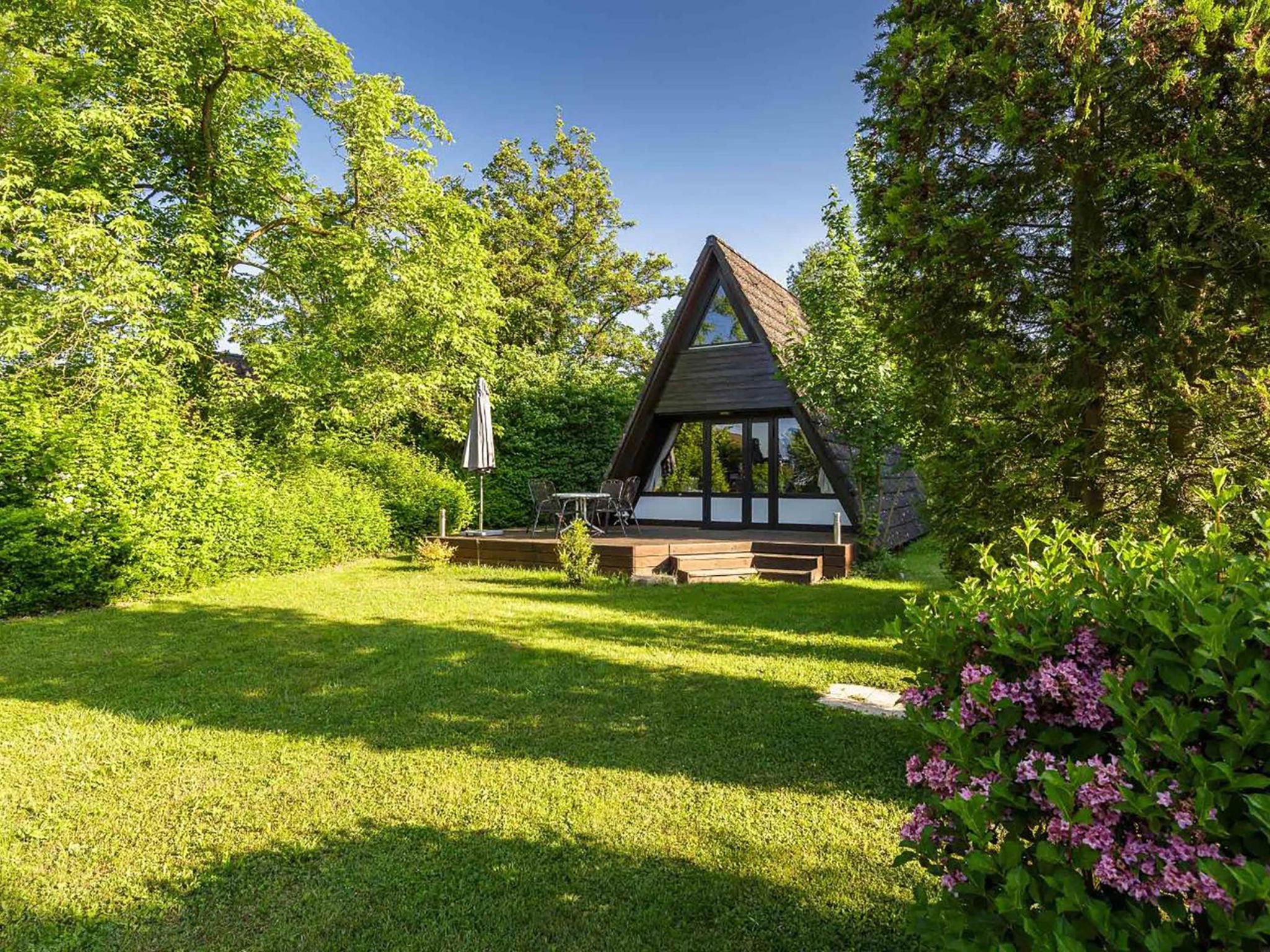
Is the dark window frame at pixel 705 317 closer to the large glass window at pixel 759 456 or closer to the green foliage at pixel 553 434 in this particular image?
the large glass window at pixel 759 456

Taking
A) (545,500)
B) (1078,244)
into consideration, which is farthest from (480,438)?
(1078,244)

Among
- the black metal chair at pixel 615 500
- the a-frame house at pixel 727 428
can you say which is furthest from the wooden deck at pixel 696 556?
the a-frame house at pixel 727 428

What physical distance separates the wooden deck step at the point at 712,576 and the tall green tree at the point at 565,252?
48.3 ft

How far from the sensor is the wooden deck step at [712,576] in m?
9.52

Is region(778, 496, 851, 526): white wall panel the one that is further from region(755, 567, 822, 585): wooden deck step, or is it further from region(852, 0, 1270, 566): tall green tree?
region(852, 0, 1270, 566): tall green tree

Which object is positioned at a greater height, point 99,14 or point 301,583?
point 99,14

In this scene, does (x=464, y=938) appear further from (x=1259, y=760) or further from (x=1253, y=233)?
(x=1253, y=233)

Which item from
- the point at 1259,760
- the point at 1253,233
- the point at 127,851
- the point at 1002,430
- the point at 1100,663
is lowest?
the point at 127,851

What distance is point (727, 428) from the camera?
43.6 feet

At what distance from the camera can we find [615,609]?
25.0ft

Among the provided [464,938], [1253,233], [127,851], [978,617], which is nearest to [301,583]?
[127,851]

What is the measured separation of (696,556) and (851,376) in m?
3.85

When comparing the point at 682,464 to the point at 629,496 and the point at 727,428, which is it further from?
the point at 629,496

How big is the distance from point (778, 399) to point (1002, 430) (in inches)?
330
